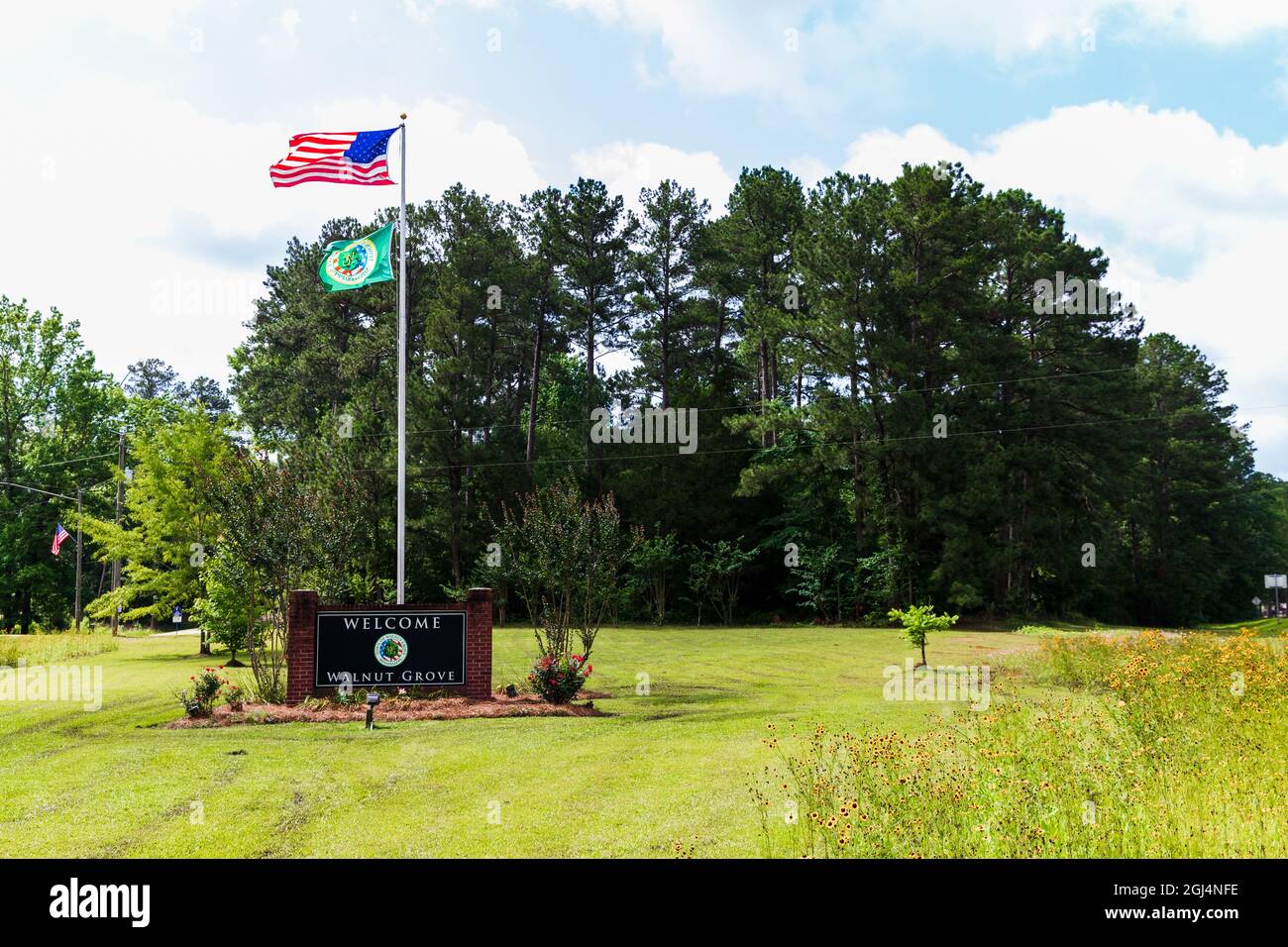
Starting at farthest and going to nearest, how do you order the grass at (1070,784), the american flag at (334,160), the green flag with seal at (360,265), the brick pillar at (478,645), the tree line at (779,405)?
the tree line at (779,405), the green flag with seal at (360,265), the american flag at (334,160), the brick pillar at (478,645), the grass at (1070,784)

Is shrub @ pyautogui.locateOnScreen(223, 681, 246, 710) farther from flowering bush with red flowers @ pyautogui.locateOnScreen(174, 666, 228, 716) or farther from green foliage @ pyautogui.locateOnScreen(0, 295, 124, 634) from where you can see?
green foliage @ pyautogui.locateOnScreen(0, 295, 124, 634)

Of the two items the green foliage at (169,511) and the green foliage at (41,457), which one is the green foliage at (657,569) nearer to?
the green foliage at (169,511)

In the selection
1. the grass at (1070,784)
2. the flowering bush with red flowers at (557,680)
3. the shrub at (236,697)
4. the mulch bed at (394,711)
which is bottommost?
the mulch bed at (394,711)

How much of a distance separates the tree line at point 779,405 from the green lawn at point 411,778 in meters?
18.0

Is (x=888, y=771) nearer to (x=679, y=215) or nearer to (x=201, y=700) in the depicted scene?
(x=201, y=700)

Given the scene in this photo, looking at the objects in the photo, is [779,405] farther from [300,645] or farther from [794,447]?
[300,645]

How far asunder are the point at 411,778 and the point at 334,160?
40.9 feet

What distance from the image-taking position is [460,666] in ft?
58.9

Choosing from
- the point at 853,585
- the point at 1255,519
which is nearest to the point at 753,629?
the point at 853,585

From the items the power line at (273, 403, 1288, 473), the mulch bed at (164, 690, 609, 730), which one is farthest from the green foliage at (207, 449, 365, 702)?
the power line at (273, 403, 1288, 473)

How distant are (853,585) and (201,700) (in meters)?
30.7

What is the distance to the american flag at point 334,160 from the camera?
60.5ft

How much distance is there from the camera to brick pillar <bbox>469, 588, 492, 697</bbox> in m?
18.0

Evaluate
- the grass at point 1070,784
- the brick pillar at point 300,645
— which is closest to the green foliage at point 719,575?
the brick pillar at point 300,645
